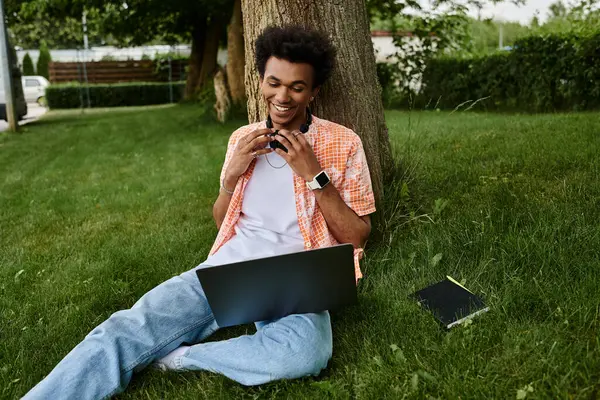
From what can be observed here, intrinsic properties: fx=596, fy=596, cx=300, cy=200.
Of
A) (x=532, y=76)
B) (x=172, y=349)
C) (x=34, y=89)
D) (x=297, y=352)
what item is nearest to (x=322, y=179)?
(x=297, y=352)

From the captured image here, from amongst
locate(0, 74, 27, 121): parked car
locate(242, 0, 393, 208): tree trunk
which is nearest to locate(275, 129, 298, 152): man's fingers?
locate(242, 0, 393, 208): tree trunk

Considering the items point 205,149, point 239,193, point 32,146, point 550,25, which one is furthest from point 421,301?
point 550,25

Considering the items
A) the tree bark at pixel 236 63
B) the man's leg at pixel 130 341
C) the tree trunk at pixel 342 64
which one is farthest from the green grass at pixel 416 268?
the tree bark at pixel 236 63

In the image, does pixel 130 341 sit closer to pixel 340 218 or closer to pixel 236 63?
pixel 340 218

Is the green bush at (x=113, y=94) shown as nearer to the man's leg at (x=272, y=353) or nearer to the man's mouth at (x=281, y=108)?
the man's mouth at (x=281, y=108)

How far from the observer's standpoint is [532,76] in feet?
37.2

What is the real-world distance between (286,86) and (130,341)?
1.29m

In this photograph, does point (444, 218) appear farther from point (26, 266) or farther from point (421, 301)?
point (26, 266)

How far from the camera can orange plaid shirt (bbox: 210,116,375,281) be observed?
9.02 ft

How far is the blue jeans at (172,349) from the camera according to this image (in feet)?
7.18

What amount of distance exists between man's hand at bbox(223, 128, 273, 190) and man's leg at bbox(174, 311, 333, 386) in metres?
0.72

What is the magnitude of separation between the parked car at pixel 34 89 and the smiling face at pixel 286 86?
91.6 feet

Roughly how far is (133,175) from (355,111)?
444 centimetres

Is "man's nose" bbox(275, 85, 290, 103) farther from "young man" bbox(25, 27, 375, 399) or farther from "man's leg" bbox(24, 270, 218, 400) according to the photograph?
"man's leg" bbox(24, 270, 218, 400)
